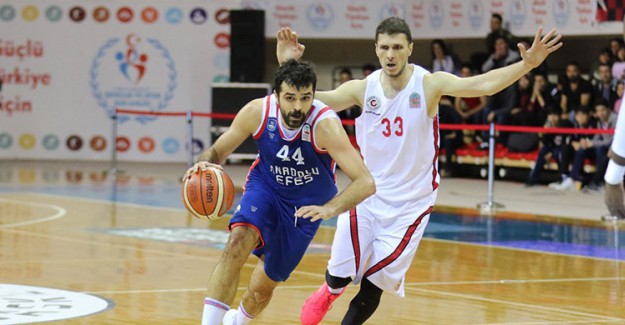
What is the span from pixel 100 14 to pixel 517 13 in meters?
8.85

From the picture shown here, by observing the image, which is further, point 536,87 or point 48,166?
point 48,166

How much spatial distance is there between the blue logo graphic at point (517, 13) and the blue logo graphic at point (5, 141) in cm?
1082

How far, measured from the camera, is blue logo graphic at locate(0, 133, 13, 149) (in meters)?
25.2

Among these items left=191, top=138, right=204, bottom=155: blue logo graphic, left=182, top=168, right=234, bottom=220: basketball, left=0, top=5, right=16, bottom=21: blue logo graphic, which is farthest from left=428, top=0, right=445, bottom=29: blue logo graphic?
left=182, top=168, right=234, bottom=220: basketball

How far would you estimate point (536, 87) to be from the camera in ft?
64.8

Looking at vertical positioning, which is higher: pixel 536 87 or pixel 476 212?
pixel 536 87

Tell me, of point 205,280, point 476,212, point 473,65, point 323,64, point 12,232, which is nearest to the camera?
point 205,280

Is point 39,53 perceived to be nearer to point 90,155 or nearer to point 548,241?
point 90,155

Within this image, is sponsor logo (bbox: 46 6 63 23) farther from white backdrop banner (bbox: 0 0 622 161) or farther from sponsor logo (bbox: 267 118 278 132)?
sponsor logo (bbox: 267 118 278 132)

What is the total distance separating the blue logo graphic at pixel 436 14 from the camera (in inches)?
883

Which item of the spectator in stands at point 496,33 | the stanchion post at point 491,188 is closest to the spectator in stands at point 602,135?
the stanchion post at point 491,188

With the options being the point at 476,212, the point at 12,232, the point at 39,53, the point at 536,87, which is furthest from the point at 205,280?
the point at 39,53

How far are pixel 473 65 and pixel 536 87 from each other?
208 centimetres

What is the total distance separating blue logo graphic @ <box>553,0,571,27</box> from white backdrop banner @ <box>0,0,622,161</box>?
6712mm
